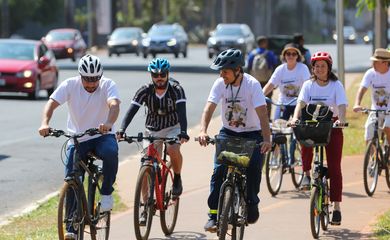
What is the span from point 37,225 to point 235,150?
10.2ft

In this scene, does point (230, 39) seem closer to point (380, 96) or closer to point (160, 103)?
point (380, 96)

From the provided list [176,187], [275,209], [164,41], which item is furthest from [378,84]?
[164,41]

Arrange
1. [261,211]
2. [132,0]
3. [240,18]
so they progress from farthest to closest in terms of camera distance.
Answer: [240,18] < [132,0] < [261,211]

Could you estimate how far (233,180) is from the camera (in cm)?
946

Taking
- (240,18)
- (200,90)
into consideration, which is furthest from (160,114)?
(240,18)

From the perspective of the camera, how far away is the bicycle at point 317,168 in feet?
35.3

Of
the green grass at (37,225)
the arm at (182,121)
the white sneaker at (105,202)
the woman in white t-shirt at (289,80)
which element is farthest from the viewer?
the woman in white t-shirt at (289,80)

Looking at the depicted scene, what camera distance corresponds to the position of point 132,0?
4309 inches

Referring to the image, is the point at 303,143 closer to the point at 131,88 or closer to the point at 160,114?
the point at 160,114

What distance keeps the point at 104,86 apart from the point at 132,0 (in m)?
100

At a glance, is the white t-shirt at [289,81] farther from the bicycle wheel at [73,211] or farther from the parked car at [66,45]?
the parked car at [66,45]

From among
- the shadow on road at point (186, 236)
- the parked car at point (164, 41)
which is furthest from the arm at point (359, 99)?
the parked car at point (164, 41)

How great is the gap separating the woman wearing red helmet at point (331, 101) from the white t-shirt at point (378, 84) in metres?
2.45

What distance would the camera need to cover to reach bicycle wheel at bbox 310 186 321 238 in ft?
34.9
